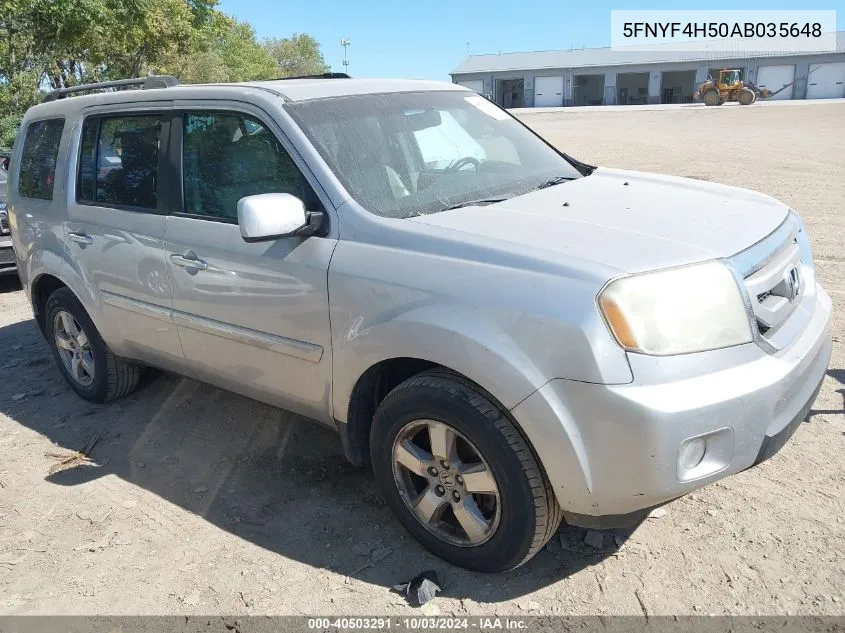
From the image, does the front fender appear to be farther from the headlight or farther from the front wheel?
the front wheel

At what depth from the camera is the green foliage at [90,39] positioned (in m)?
18.3

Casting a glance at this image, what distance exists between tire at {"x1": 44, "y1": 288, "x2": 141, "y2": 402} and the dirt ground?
131 mm

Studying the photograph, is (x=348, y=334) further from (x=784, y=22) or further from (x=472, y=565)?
(x=784, y=22)

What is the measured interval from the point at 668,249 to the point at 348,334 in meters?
1.24

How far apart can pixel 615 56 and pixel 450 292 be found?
67.3m

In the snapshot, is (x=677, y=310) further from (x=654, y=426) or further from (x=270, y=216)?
(x=270, y=216)

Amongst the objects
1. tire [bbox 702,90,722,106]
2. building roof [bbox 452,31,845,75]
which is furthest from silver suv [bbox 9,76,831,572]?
building roof [bbox 452,31,845,75]

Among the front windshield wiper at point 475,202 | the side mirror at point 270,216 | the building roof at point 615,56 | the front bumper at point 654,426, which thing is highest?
the side mirror at point 270,216

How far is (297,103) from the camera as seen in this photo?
3.26 m

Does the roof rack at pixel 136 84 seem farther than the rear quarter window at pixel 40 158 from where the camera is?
No

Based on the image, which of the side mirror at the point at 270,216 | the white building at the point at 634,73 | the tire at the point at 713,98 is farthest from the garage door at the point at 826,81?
the side mirror at the point at 270,216

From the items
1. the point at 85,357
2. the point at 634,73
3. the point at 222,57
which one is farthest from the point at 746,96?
the point at 85,357

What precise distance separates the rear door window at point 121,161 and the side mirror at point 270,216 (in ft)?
3.72

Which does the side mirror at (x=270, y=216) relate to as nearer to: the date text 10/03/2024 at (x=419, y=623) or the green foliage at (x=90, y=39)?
the date text 10/03/2024 at (x=419, y=623)
